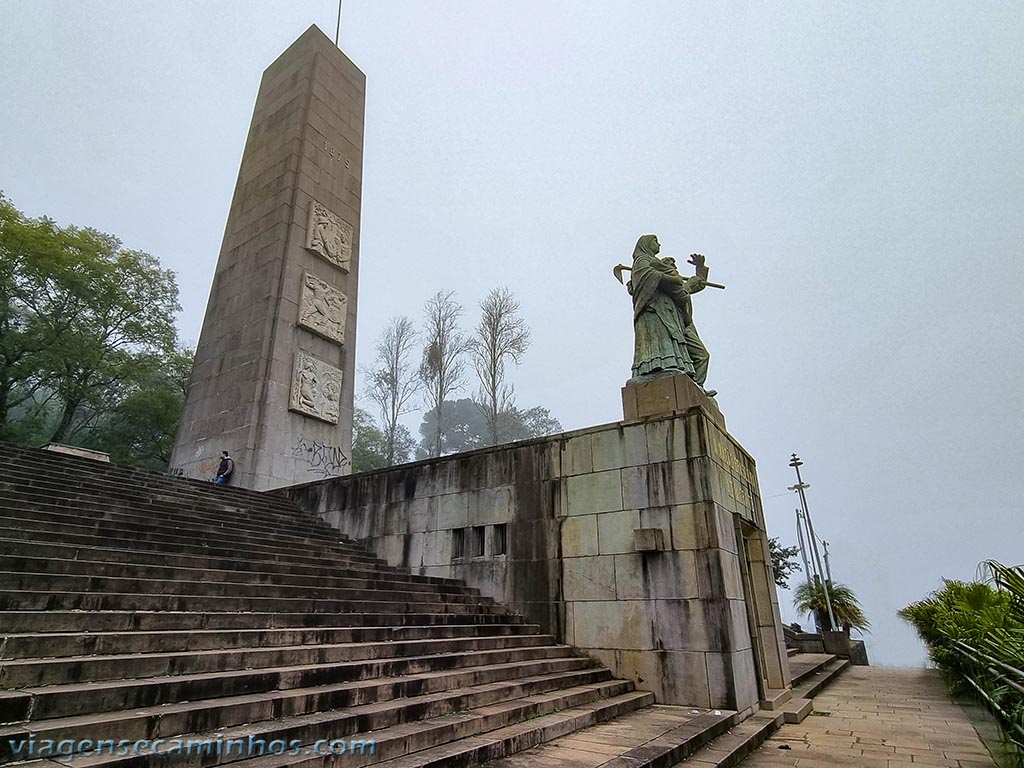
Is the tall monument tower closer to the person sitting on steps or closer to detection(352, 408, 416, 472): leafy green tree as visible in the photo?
the person sitting on steps

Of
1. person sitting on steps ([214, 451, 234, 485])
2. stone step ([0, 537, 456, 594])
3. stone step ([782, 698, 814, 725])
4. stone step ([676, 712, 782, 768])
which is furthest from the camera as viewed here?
person sitting on steps ([214, 451, 234, 485])

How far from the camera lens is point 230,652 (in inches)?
164

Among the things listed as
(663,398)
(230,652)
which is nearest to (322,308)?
(663,398)

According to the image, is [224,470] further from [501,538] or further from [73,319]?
[73,319]

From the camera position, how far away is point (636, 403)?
8.62m

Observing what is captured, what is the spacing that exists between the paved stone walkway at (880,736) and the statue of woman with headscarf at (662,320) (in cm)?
499

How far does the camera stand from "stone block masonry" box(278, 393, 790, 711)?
6988 mm

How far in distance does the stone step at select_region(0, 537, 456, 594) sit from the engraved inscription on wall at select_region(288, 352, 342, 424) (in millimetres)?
7308

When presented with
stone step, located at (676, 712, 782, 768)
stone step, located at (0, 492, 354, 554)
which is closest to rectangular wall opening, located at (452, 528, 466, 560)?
stone step, located at (0, 492, 354, 554)

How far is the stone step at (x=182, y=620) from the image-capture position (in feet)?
12.6

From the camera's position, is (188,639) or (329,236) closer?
(188,639)

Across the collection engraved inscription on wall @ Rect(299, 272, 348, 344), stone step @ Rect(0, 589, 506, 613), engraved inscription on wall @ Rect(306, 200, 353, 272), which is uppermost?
engraved inscription on wall @ Rect(306, 200, 353, 272)

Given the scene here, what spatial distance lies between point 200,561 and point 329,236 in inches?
525

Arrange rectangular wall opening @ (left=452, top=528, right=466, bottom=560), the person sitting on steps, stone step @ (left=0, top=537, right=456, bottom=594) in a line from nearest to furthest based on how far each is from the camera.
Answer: stone step @ (left=0, top=537, right=456, bottom=594) → rectangular wall opening @ (left=452, top=528, right=466, bottom=560) → the person sitting on steps
